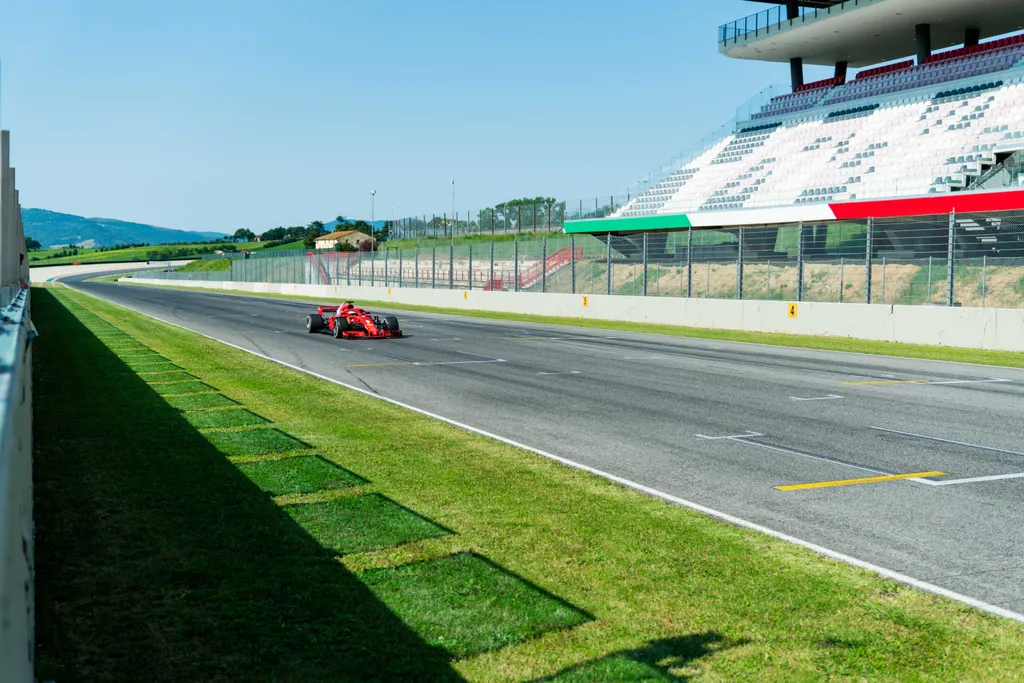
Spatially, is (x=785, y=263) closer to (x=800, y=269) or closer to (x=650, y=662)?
(x=800, y=269)

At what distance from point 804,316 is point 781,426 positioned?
15.0 metres

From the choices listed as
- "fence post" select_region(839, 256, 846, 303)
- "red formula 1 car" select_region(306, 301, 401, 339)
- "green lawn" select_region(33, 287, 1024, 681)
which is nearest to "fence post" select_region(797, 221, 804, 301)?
"fence post" select_region(839, 256, 846, 303)

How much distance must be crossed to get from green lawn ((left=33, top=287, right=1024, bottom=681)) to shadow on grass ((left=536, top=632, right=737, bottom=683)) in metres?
0.01

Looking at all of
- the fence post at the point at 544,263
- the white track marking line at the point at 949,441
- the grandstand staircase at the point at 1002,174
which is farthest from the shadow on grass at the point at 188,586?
the grandstand staircase at the point at 1002,174

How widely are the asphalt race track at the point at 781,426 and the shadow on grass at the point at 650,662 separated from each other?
1.77 meters

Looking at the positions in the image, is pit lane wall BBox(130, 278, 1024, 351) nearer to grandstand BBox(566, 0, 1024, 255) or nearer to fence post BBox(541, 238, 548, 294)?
fence post BBox(541, 238, 548, 294)

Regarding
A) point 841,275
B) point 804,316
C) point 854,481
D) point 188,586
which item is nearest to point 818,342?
point 804,316

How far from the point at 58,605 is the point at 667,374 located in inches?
470

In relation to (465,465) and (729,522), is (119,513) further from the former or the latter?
(729,522)

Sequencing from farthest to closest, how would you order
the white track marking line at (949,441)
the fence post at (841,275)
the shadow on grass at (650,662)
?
the fence post at (841,275)
the white track marking line at (949,441)
the shadow on grass at (650,662)

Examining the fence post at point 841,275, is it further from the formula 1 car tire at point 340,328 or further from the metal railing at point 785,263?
the formula 1 car tire at point 340,328

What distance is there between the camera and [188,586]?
192 inches

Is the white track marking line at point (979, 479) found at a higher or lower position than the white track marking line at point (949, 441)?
higher

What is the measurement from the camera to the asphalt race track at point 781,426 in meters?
6.29
